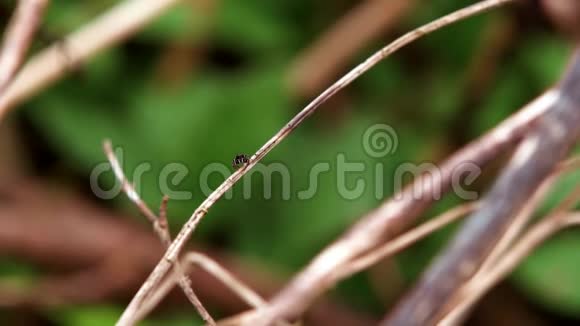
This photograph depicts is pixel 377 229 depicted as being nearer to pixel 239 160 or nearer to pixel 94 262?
pixel 239 160

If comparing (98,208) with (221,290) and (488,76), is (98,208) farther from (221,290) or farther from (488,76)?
(488,76)

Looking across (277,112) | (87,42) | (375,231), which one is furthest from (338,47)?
(375,231)

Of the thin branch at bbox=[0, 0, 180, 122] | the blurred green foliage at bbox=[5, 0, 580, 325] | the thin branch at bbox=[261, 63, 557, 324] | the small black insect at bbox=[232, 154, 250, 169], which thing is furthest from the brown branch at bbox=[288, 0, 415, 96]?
the small black insect at bbox=[232, 154, 250, 169]

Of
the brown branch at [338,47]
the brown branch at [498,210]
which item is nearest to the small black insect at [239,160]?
the brown branch at [498,210]

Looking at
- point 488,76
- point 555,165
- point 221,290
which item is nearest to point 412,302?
point 555,165

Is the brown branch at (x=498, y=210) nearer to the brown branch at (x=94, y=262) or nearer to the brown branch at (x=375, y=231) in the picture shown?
the brown branch at (x=375, y=231)

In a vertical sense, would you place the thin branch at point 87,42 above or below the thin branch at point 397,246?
above

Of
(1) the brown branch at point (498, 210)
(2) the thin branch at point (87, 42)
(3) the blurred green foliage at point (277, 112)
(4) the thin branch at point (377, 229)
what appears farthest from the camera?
(3) the blurred green foliage at point (277, 112)

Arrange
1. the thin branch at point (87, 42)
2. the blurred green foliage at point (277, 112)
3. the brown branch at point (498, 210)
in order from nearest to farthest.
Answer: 1. the brown branch at point (498, 210)
2. the thin branch at point (87, 42)
3. the blurred green foliage at point (277, 112)
